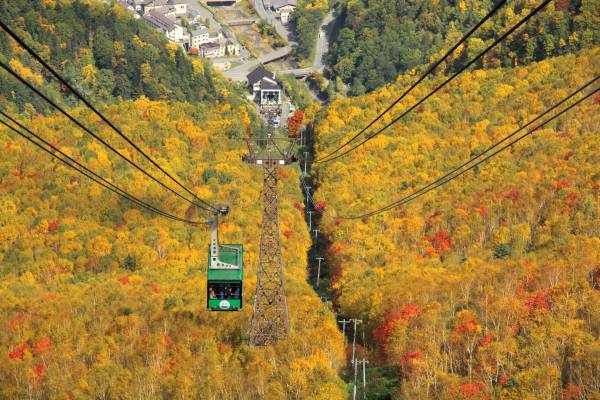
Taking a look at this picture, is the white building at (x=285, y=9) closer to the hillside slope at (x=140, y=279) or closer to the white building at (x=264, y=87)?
the white building at (x=264, y=87)

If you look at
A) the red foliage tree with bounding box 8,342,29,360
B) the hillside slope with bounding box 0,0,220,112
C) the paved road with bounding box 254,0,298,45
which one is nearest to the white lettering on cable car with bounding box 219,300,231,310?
the red foliage tree with bounding box 8,342,29,360

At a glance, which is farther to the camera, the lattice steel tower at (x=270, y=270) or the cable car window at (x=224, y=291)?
the lattice steel tower at (x=270, y=270)

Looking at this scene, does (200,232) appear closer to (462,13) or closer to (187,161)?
(187,161)

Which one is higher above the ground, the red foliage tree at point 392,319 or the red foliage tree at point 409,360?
the red foliage tree at point 392,319

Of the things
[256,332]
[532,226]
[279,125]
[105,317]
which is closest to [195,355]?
[256,332]

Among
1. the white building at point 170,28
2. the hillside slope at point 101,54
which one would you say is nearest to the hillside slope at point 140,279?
the hillside slope at point 101,54

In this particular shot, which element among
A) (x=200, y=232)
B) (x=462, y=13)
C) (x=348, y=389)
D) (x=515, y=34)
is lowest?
(x=348, y=389)
